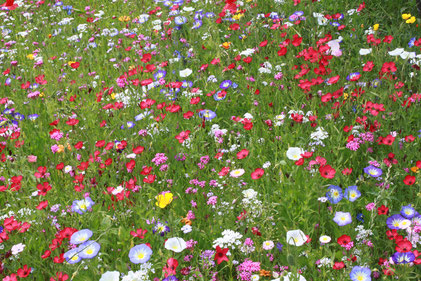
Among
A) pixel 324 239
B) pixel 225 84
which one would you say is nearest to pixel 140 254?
pixel 324 239

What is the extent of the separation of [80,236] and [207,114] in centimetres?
122

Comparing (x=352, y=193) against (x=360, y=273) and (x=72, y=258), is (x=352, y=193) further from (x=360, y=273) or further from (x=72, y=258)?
(x=72, y=258)

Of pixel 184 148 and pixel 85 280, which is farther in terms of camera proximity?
pixel 184 148

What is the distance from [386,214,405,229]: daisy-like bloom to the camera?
1896 millimetres

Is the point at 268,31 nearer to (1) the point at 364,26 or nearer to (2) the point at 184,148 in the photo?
(1) the point at 364,26

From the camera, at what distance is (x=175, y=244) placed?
Answer: 6.03 ft

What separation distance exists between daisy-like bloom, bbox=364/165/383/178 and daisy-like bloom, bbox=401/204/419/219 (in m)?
0.24

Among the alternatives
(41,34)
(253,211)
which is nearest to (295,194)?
(253,211)

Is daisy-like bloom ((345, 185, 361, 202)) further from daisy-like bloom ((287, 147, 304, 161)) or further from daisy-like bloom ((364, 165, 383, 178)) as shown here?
daisy-like bloom ((287, 147, 304, 161))

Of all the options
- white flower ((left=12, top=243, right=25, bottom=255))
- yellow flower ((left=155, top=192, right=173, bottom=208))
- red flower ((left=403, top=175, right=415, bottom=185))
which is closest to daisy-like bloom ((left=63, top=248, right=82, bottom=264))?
white flower ((left=12, top=243, right=25, bottom=255))

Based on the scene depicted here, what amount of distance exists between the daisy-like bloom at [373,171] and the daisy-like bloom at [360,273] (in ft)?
1.91

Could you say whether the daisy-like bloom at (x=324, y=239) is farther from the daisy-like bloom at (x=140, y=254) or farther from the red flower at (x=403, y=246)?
the daisy-like bloom at (x=140, y=254)

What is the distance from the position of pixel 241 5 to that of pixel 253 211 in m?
2.70

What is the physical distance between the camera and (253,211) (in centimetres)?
199
